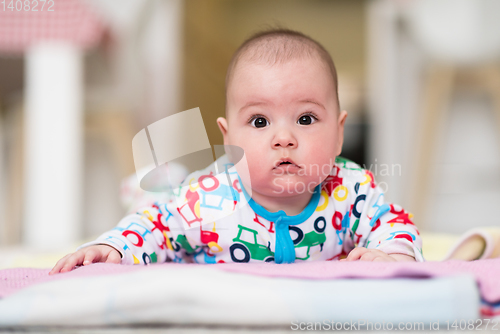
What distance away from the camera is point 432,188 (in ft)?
6.17

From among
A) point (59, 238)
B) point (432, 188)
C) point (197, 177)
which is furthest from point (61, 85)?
point (432, 188)

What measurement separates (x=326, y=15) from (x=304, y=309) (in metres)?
3.47

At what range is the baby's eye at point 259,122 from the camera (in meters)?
0.60

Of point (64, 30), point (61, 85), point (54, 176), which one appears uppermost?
point (64, 30)

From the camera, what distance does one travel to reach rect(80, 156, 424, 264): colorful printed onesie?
2.04 ft

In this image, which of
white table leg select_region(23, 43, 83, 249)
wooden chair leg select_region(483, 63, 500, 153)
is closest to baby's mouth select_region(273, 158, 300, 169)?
white table leg select_region(23, 43, 83, 249)

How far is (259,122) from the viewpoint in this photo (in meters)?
0.60

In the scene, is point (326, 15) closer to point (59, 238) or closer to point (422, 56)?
point (422, 56)

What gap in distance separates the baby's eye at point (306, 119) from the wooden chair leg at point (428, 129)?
45.9 inches

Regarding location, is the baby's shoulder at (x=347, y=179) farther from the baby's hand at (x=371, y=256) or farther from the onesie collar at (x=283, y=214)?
the baby's hand at (x=371, y=256)

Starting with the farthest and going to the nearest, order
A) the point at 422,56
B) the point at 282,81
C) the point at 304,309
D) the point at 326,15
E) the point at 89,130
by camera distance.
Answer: the point at 326,15, the point at 422,56, the point at 89,130, the point at 282,81, the point at 304,309

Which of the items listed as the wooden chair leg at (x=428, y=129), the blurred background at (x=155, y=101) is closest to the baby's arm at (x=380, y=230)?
the blurred background at (x=155, y=101)

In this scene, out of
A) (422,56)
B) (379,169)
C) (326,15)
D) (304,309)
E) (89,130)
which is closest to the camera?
(304,309)

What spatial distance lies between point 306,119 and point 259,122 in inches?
2.5
